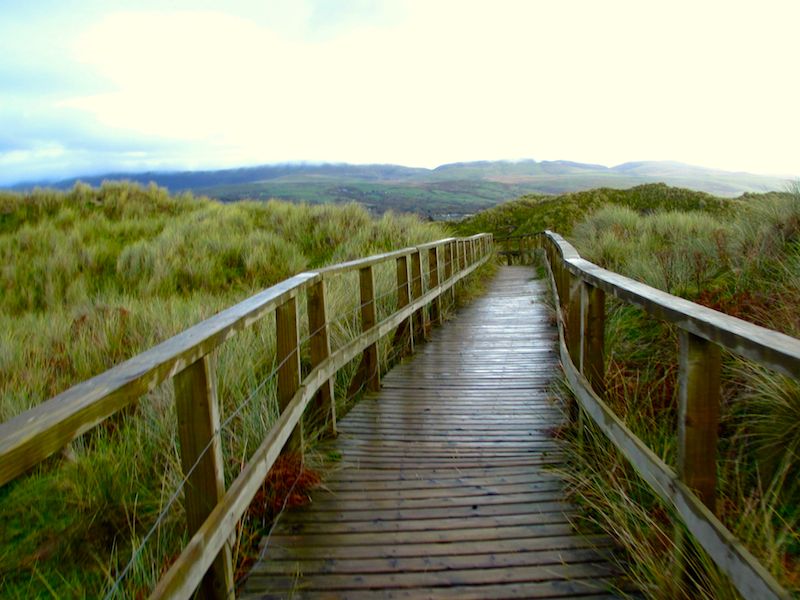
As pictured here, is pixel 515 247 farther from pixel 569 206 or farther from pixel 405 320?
pixel 405 320

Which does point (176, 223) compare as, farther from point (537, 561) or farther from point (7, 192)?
point (537, 561)

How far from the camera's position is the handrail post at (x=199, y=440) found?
2.21 metres

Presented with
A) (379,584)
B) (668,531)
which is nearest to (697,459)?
(668,531)

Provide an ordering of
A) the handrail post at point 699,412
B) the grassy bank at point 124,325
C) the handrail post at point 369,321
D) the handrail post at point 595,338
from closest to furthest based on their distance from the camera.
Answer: the handrail post at point 699,412, the grassy bank at point 124,325, the handrail post at point 595,338, the handrail post at point 369,321

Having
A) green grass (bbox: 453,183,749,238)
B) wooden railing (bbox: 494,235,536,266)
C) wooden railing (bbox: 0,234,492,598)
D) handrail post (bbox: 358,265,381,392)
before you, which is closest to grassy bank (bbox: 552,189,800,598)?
wooden railing (bbox: 0,234,492,598)

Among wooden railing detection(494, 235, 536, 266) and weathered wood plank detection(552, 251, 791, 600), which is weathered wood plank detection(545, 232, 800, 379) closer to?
weathered wood plank detection(552, 251, 791, 600)

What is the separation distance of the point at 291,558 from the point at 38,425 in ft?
6.39

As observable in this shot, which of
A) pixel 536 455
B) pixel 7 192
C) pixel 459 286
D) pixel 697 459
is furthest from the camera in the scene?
pixel 7 192

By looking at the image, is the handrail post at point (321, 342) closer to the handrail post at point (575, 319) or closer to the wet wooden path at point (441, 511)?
the wet wooden path at point (441, 511)

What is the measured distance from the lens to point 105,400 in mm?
1479

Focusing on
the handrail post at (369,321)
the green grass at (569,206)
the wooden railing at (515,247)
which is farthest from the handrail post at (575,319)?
the green grass at (569,206)

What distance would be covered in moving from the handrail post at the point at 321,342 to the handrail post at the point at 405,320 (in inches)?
101

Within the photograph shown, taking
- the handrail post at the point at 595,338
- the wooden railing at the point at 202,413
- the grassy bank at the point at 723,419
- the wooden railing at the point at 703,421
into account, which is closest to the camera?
the wooden railing at the point at 202,413

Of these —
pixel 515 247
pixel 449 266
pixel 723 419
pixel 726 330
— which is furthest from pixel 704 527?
pixel 515 247
